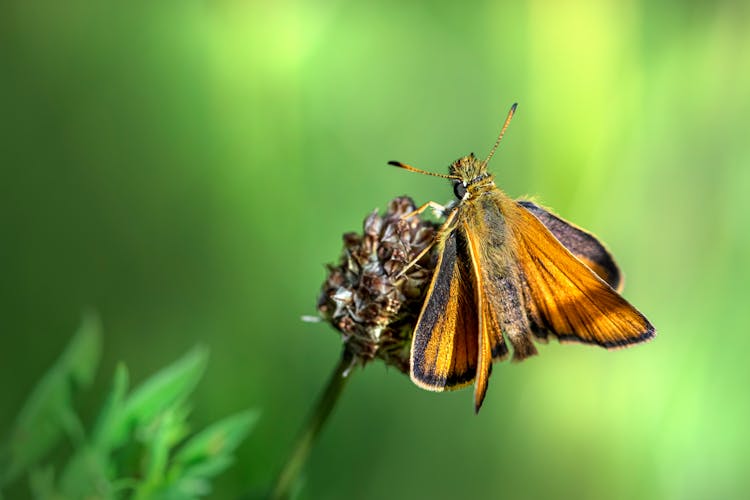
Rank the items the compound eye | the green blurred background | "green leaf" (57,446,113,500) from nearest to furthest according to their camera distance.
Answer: "green leaf" (57,446,113,500) → the compound eye → the green blurred background

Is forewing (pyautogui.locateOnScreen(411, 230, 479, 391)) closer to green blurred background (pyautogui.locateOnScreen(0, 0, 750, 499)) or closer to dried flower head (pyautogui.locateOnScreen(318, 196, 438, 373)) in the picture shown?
dried flower head (pyautogui.locateOnScreen(318, 196, 438, 373))

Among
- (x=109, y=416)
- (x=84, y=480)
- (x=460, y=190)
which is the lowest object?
(x=84, y=480)

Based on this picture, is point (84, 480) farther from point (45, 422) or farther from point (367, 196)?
point (367, 196)

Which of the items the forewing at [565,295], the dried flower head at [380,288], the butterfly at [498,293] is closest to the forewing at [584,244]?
the butterfly at [498,293]

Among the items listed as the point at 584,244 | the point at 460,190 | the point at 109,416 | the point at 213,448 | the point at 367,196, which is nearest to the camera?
the point at 109,416

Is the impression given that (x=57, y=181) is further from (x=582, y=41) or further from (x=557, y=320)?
(x=582, y=41)

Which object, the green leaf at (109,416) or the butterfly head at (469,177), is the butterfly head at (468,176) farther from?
the green leaf at (109,416)

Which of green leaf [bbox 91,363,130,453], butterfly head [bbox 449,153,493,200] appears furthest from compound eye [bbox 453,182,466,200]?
green leaf [bbox 91,363,130,453]

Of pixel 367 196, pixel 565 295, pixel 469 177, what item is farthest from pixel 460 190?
pixel 367 196
